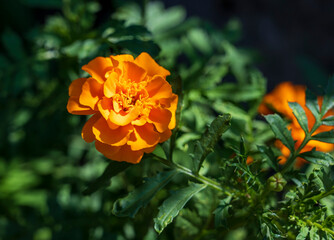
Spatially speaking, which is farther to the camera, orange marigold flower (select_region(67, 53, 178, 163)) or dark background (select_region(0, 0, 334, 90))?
dark background (select_region(0, 0, 334, 90))

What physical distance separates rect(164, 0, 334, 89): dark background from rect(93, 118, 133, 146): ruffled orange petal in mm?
2092

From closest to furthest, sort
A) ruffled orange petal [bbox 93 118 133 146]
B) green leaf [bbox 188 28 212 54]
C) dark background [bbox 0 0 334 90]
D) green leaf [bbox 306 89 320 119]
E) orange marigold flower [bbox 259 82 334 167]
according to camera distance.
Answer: ruffled orange petal [bbox 93 118 133 146] → green leaf [bbox 306 89 320 119] → orange marigold flower [bbox 259 82 334 167] → green leaf [bbox 188 28 212 54] → dark background [bbox 0 0 334 90]

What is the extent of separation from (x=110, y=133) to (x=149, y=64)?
20 centimetres

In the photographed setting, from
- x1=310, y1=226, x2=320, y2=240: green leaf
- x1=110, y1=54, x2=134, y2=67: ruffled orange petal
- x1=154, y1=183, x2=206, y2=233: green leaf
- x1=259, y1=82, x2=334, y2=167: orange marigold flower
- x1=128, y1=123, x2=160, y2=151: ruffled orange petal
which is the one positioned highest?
x1=110, y1=54, x2=134, y2=67: ruffled orange petal

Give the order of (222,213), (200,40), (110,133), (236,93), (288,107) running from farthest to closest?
(200,40), (236,93), (288,107), (222,213), (110,133)

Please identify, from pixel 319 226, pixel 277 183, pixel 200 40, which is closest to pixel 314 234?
pixel 319 226

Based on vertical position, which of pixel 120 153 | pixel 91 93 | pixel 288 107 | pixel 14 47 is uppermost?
pixel 91 93

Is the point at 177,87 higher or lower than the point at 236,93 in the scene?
higher

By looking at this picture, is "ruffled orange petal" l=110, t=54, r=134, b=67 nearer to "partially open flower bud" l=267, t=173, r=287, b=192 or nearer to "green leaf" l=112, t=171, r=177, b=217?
"green leaf" l=112, t=171, r=177, b=217

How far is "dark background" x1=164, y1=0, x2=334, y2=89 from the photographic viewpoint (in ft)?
9.71

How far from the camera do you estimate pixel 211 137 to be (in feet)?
3.48

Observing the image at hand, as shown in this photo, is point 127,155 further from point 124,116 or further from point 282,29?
point 282,29

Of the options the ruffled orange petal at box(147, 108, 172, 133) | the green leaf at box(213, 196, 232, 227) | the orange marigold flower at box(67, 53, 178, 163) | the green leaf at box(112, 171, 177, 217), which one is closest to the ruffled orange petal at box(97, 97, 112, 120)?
the orange marigold flower at box(67, 53, 178, 163)

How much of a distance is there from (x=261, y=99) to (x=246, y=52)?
0.65 m
